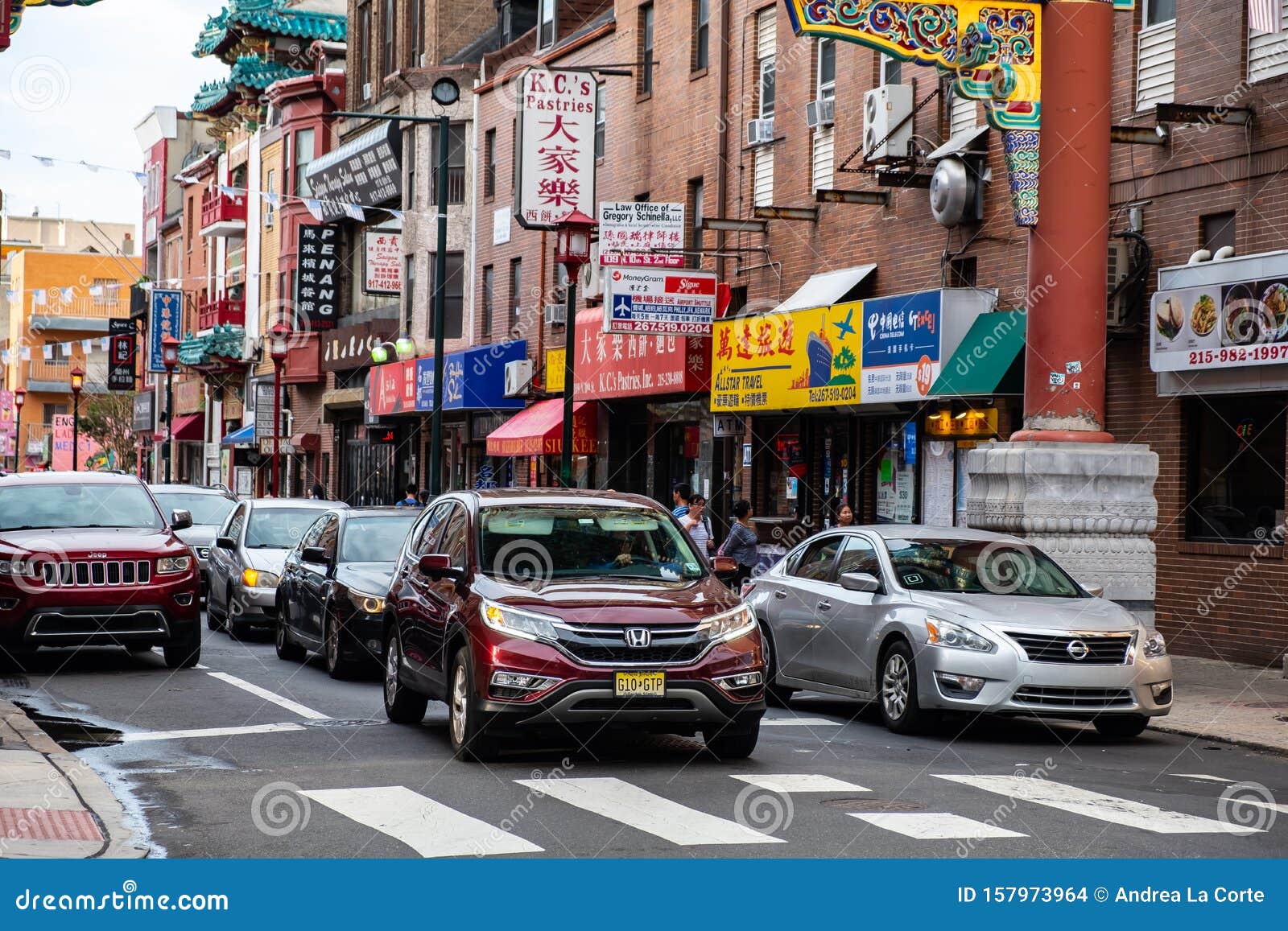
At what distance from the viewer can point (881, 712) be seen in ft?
44.0

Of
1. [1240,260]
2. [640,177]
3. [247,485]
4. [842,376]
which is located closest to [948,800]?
[1240,260]

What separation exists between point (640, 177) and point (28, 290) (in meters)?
82.7

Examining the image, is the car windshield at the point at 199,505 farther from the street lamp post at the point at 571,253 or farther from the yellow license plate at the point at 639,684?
the yellow license plate at the point at 639,684

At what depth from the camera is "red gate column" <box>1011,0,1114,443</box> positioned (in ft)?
54.4

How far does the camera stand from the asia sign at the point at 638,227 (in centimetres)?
2777

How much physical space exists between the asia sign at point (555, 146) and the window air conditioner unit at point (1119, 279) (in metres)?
13.2

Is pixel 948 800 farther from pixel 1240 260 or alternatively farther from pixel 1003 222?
pixel 1003 222

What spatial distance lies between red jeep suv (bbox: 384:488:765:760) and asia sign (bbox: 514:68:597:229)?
63.7ft

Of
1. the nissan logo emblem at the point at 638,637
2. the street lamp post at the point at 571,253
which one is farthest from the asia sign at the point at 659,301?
the nissan logo emblem at the point at 638,637

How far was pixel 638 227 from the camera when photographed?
27.9m

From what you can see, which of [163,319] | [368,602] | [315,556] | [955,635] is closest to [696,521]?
[315,556]

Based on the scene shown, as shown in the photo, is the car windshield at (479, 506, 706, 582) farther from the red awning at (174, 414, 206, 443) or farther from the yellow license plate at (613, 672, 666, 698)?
the red awning at (174, 414, 206, 443)

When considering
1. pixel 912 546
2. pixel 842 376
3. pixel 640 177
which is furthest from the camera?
pixel 640 177

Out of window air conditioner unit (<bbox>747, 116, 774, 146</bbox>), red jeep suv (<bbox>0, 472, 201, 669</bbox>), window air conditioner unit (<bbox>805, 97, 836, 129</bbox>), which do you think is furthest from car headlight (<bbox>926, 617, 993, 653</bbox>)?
window air conditioner unit (<bbox>747, 116, 774, 146</bbox>)
